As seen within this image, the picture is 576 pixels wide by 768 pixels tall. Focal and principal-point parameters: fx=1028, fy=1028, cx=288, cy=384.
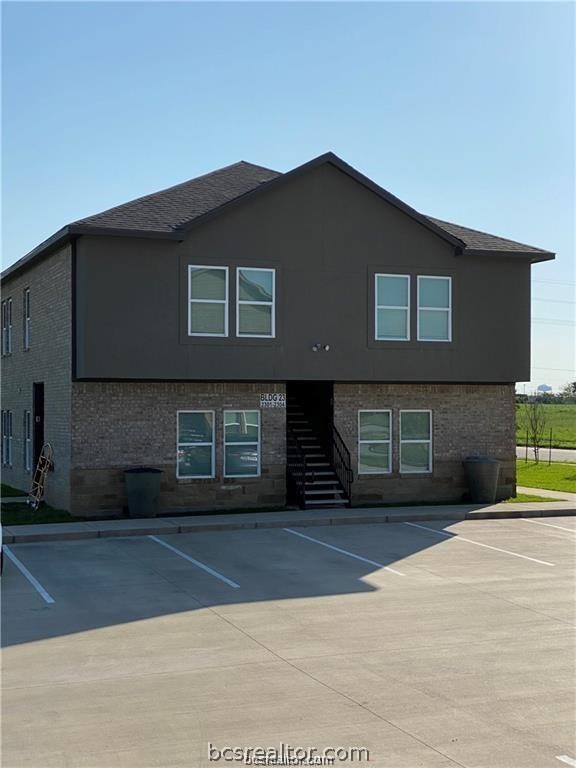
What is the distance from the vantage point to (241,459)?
76.8 ft

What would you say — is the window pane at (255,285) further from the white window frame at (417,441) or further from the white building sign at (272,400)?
the white window frame at (417,441)

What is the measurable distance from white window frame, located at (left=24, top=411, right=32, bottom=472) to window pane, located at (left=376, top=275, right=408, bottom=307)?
386 inches

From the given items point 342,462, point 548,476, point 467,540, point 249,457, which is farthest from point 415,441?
point 548,476

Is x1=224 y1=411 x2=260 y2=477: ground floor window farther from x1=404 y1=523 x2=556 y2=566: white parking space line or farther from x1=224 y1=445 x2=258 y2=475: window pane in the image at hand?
x1=404 y1=523 x2=556 y2=566: white parking space line

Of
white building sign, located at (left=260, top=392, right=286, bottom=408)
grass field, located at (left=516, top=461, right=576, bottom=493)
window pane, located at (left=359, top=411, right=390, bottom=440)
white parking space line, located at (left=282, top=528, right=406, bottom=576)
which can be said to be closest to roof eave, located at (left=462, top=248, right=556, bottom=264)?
window pane, located at (left=359, top=411, right=390, bottom=440)

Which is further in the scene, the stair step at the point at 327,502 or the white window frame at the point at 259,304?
the stair step at the point at 327,502

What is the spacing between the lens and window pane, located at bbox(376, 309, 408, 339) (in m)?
24.5

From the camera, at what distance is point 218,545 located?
18484 millimetres

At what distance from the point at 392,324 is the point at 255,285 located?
363 cm

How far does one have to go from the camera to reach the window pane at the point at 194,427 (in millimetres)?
22828

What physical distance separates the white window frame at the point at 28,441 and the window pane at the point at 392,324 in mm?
9569

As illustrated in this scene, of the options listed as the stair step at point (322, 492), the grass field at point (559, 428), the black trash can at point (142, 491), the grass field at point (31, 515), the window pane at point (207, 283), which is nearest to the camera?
the grass field at point (31, 515)

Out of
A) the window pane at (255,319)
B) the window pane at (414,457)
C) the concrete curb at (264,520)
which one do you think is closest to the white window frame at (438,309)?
the window pane at (414,457)

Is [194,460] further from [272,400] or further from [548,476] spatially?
[548,476]
